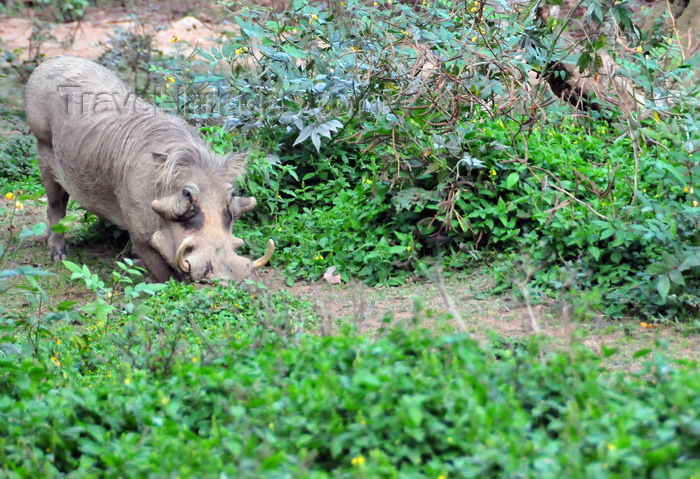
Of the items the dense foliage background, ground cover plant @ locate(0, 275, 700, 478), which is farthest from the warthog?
→ ground cover plant @ locate(0, 275, 700, 478)

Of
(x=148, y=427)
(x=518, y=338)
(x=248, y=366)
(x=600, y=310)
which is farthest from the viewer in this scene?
(x=600, y=310)

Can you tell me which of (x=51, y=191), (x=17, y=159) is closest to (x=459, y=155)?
(x=51, y=191)

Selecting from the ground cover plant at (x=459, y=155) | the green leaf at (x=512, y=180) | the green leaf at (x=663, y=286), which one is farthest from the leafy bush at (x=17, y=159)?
the green leaf at (x=663, y=286)

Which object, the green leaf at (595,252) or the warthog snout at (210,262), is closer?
the green leaf at (595,252)

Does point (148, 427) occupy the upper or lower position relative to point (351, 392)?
lower

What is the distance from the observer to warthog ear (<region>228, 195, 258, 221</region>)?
18.5 ft

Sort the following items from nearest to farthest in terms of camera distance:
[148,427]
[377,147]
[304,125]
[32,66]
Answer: [148,427] < [377,147] < [304,125] < [32,66]

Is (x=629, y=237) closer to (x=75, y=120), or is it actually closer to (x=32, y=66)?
(x=75, y=120)

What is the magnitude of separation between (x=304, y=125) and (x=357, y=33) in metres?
0.85

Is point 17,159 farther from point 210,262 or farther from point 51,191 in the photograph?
point 210,262

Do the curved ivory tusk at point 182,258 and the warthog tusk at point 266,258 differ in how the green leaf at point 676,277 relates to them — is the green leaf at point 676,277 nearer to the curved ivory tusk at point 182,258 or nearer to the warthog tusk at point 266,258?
the warthog tusk at point 266,258

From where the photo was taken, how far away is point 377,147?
6.24 meters

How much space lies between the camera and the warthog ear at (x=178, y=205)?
5453mm

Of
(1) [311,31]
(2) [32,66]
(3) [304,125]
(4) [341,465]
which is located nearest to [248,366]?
(4) [341,465]
